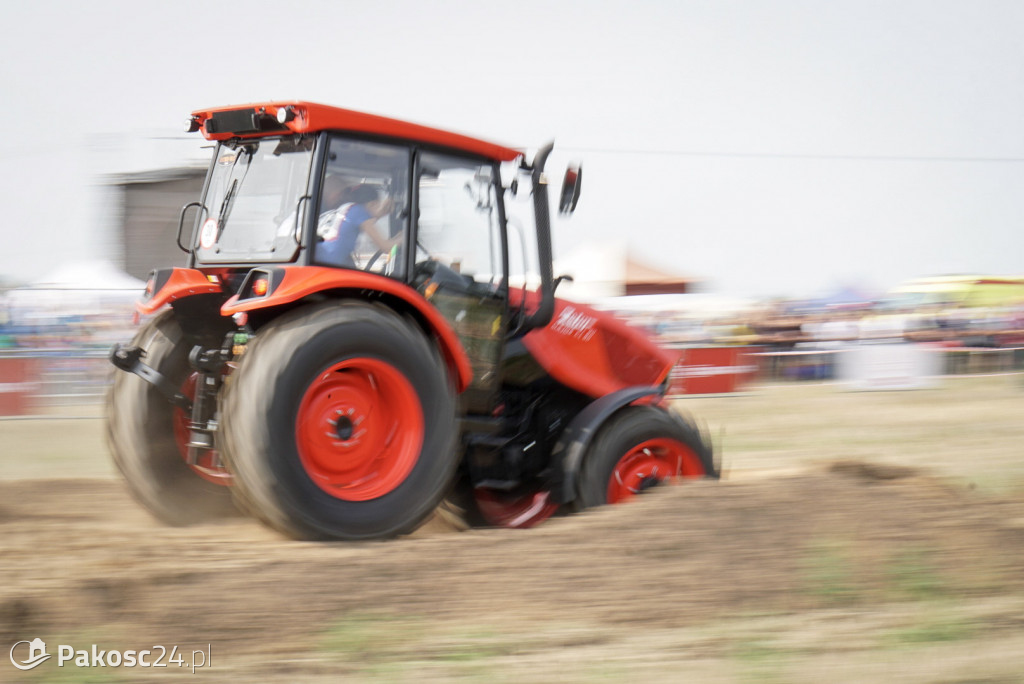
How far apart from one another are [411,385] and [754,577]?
5.54ft

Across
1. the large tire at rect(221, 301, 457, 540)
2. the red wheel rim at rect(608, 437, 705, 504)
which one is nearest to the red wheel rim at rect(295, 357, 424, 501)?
the large tire at rect(221, 301, 457, 540)

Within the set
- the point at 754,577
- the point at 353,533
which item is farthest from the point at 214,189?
the point at 754,577

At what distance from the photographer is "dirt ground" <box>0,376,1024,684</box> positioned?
3.25 metres

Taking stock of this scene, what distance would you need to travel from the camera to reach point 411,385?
179 inches

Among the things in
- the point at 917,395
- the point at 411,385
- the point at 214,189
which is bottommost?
the point at 917,395

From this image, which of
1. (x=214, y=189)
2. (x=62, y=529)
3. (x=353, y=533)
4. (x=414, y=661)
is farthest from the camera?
(x=214, y=189)

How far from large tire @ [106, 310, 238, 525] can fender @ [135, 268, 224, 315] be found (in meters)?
0.22

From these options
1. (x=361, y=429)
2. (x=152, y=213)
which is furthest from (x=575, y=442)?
(x=152, y=213)

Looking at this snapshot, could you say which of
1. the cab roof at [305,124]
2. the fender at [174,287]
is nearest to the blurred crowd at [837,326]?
the cab roof at [305,124]

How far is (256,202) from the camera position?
4.88 meters

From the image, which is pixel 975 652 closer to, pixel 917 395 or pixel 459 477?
pixel 459 477

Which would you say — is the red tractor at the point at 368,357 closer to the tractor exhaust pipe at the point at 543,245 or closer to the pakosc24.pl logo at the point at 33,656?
the tractor exhaust pipe at the point at 543,245

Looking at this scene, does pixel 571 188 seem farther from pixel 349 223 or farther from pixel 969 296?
pixel 969 296

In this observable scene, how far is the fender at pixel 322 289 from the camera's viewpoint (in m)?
4.25
